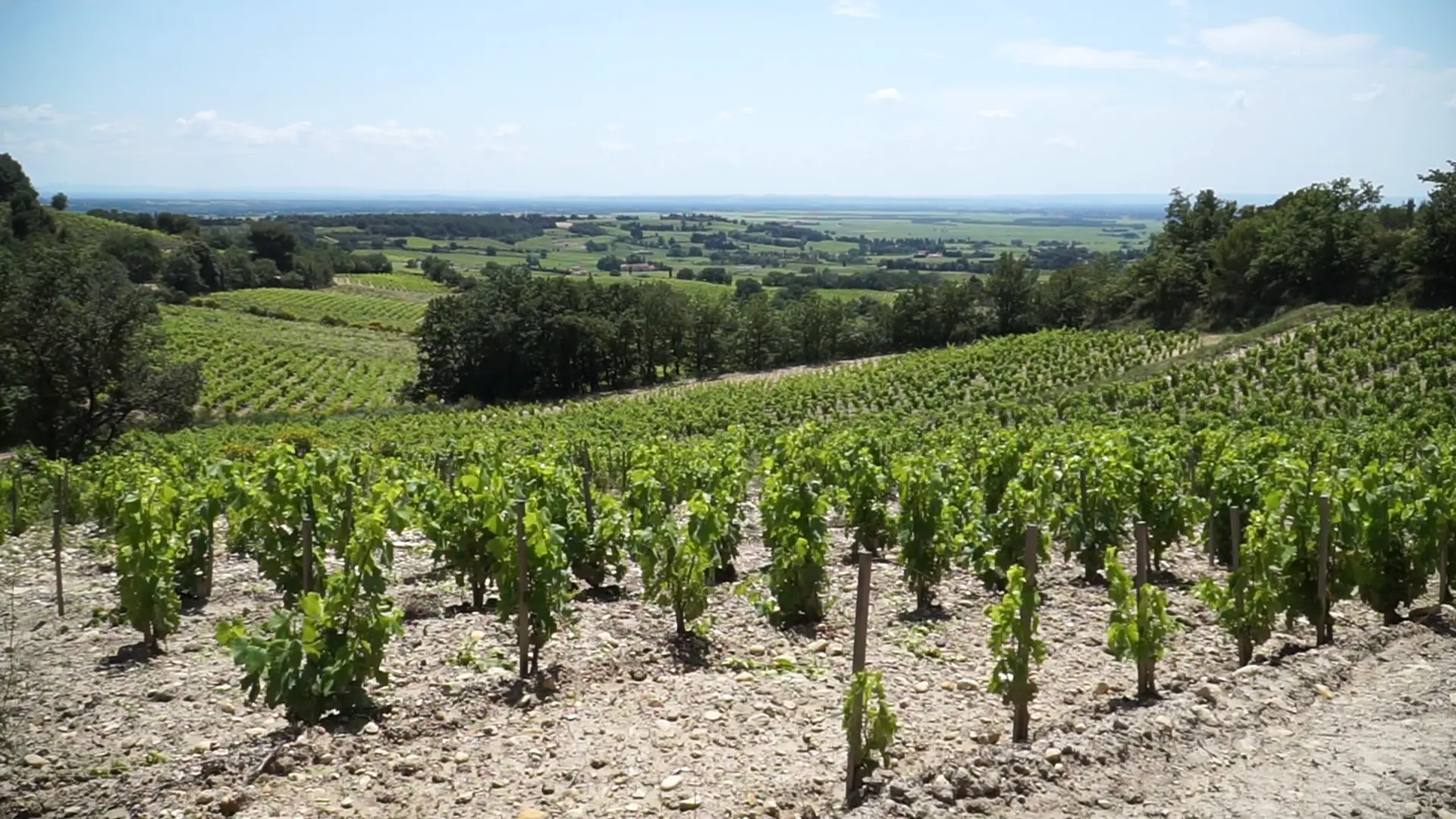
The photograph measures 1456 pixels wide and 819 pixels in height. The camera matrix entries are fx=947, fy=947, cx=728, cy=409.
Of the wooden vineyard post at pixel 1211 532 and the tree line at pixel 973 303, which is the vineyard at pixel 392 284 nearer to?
the tree line at pixel 973 303

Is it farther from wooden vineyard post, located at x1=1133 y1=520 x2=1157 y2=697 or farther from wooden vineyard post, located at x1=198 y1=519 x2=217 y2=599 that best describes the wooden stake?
wooden vineyard post, located at x1=1133 y1=520 x2=1157 y2=697

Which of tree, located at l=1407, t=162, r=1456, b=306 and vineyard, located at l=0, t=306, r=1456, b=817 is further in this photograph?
tree, located at l=1407, t=162, r=1456, b=306

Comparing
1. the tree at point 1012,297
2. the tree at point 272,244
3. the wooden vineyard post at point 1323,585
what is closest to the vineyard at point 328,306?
the tree at point 272,244

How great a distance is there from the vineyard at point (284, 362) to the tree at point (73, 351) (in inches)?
774

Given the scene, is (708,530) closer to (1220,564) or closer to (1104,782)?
(1104,782)

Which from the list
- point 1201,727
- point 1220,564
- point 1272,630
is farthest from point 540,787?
point 1220,564

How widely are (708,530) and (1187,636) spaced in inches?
195

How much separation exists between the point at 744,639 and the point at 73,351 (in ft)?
93.7

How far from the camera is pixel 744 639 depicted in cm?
944

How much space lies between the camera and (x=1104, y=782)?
6348 mm

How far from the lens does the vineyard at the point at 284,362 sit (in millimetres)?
54219

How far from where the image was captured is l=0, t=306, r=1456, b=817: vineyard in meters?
6.39

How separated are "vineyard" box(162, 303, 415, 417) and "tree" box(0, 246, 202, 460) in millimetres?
19662

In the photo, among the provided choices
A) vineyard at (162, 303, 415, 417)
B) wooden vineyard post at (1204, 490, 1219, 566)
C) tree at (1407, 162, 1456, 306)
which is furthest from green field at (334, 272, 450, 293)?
wooden vineyard post at (1204, 490, 1219, 566)
